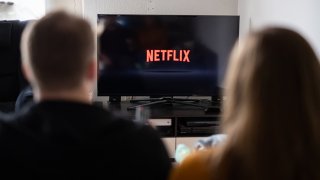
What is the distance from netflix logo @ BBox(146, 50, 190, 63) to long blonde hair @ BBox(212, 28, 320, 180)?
2694 millimetres

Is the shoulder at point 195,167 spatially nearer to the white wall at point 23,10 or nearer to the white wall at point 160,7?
the white wall at point 160,7

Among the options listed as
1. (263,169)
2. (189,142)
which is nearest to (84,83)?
(263,169)

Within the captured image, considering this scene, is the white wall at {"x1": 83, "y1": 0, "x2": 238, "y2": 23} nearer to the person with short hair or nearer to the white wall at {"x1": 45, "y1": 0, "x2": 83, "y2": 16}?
the white wall at {"x1": 45, "y1": 0, "x2": 83, "y2": 16}

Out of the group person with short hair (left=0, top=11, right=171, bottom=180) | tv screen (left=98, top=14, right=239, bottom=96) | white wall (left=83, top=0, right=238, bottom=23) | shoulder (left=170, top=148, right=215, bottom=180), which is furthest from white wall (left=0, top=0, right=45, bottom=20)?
shoulder (left=170, top=148, right=215, bottom=180)

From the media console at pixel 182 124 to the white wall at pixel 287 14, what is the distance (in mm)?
802

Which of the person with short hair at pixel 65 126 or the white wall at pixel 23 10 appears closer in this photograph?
the person with short hair at pixel 65 126

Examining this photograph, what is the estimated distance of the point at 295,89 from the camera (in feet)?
3.85

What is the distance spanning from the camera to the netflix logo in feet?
12.8

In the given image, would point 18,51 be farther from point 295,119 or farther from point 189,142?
point 295,119

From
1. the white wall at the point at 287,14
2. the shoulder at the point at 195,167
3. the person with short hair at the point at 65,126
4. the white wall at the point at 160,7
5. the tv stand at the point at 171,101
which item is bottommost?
the tv stand at the point at 171,101

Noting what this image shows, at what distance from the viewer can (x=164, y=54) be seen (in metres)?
3.90

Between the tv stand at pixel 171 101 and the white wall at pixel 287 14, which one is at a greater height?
the white wall at pixel 287 14

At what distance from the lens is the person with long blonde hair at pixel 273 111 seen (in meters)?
1.17

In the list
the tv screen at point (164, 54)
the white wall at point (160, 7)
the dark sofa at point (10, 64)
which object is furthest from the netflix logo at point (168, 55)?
the dark sofa at point (10, 64)
